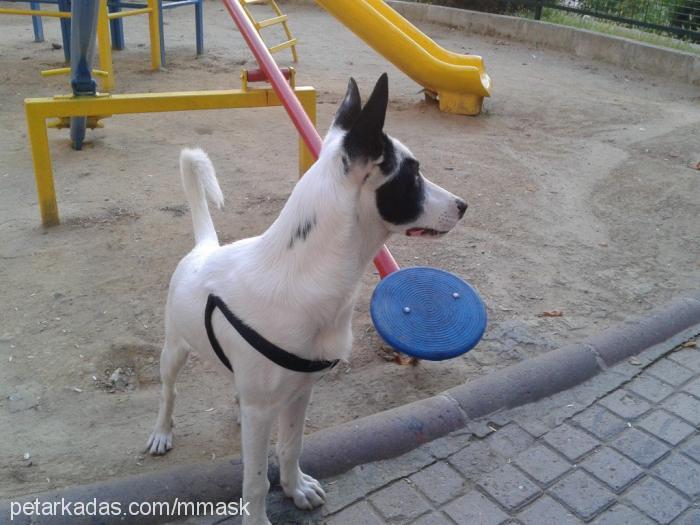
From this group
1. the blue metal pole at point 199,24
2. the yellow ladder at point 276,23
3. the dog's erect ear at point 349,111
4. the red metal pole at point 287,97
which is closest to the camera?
the dog's erect ear at point 349,111

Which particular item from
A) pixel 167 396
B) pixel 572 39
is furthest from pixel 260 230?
pixel 572 39

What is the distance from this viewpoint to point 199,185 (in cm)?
268

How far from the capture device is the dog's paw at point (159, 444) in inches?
104

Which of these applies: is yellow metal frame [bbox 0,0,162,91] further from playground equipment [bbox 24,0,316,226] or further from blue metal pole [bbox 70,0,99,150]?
playground equipment [bbox 24,0,316,226]

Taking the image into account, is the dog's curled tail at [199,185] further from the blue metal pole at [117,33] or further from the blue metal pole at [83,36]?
the blue metal pole at [117,33]

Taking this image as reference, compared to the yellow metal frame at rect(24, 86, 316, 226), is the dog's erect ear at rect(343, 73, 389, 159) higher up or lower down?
higher up

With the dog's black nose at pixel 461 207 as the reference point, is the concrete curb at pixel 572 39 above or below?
below

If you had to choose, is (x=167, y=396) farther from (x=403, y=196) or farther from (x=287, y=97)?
(x=287, y=97)

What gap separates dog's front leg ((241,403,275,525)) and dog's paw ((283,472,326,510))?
0.59ft

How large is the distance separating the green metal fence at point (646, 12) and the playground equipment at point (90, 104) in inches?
325

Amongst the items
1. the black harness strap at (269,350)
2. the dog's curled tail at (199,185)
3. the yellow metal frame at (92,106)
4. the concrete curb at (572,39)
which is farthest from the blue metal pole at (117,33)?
the black harness strap at (269,350)

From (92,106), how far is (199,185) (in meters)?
1.98

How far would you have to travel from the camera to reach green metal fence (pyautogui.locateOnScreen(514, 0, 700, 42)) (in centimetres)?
1020

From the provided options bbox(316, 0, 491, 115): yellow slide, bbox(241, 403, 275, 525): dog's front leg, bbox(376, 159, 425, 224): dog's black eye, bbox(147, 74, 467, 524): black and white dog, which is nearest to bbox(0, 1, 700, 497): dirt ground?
bbox(316, 0, 491, 115): yellow slide
